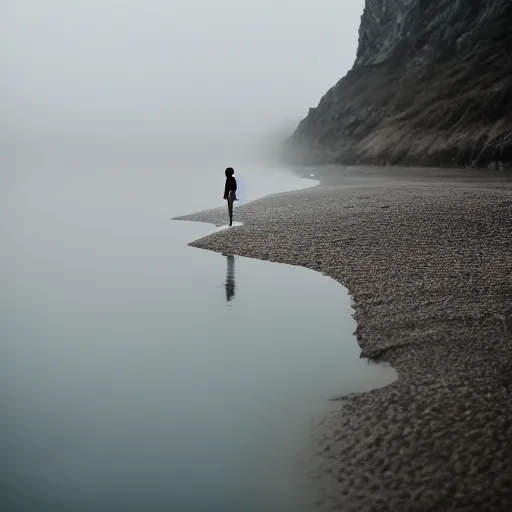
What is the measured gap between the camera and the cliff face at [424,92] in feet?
205

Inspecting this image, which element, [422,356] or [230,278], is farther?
[230,278]

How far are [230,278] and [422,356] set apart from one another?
7346 mm

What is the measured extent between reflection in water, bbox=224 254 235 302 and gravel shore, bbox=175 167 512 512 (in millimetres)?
938

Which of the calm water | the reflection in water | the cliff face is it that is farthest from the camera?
the cliff face

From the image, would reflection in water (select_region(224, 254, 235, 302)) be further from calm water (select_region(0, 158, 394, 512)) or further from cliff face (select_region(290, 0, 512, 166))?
cliff face (select_region(290, 0, 512, 166))

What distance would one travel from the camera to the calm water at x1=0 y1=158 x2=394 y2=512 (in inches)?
234

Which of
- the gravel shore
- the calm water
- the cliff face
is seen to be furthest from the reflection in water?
the cliff face

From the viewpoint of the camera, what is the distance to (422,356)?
8555 millimetres

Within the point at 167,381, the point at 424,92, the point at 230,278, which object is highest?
the point at 424,92

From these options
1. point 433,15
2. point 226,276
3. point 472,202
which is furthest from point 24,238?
point 433,15

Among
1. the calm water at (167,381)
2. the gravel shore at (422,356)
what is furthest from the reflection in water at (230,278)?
the gravel shore at (422,356)

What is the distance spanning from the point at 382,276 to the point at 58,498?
919cm

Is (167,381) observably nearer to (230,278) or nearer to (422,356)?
(422,356)

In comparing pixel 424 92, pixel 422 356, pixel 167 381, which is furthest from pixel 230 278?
pixel 424 92
